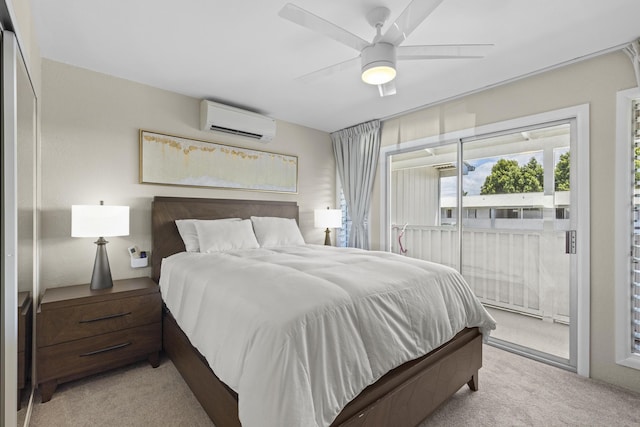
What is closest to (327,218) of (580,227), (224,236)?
(224,236)

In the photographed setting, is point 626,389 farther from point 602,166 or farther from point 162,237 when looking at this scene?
point 162,237

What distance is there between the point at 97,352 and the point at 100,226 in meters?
0.91

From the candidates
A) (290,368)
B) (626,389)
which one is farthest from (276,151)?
(626,389)

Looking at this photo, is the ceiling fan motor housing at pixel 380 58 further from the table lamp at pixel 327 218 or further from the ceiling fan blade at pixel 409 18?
the table lamp at pixel 327 218

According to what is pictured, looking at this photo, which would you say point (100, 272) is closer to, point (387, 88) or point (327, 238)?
point (327, 238)

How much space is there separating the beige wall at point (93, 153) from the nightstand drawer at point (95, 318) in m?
0.56

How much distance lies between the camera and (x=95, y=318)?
2170mm

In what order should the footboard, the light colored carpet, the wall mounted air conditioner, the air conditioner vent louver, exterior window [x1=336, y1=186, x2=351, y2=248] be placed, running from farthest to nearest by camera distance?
exterior window [x1=336, y1=186, x2=351, y2=248] < the air conditioner vent louver < the wall mounted air conditioner < the light colored carpet < the footboard

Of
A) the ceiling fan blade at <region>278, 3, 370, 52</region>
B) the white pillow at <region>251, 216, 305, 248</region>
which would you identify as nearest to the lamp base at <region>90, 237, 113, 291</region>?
the white pillow at <region>251, 216, 305, 248</region>

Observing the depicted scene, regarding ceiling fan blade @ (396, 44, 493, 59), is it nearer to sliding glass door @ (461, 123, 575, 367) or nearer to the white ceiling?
the white ceiling

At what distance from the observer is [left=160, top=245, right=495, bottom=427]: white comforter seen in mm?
1114

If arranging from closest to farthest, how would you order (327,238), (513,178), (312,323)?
(312,323)
(513,178)
(327,238)

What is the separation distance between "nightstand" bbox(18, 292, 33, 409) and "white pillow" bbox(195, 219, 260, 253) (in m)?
1.20

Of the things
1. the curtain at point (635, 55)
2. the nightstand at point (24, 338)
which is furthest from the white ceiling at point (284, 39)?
the nightstand at point (24, 338)
